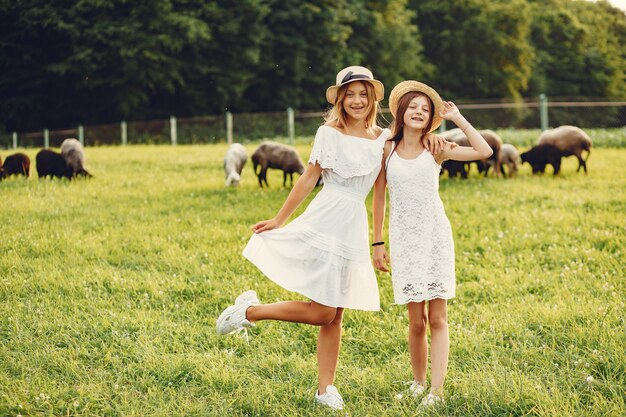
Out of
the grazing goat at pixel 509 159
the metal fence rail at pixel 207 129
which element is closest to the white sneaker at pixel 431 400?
the grazing goat at pixel 509 159

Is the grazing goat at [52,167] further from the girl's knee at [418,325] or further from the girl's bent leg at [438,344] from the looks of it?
the girl's bent leg at [438,344]

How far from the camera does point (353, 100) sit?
4094 millimetres

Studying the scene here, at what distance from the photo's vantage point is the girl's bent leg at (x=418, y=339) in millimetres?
4117

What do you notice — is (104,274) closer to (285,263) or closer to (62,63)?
(285,263)

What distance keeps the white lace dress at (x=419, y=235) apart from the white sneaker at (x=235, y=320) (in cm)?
99

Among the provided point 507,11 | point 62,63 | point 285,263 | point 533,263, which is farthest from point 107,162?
point 507,11

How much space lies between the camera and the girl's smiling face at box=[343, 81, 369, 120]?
410 cm

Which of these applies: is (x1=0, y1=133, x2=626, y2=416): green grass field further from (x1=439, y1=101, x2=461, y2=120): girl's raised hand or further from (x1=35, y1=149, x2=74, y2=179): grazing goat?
(x1=35, y1=149, x2=74, y2=179): grazing goat

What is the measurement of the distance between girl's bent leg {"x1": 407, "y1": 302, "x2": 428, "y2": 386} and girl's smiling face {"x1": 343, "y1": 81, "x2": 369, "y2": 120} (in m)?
1.31

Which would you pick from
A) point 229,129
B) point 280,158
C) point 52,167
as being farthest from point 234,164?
point 229,129

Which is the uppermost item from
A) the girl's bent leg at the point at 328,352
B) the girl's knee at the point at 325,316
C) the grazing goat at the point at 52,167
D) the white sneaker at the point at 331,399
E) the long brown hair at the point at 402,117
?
the long brown hair at the point at 402,117

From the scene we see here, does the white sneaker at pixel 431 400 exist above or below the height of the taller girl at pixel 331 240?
below

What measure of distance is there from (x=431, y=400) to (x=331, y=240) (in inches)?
47.3

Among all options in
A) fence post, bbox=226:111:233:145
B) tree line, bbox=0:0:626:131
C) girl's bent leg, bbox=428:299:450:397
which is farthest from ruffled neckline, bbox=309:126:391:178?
tree line, bbox=0:0:626:131
